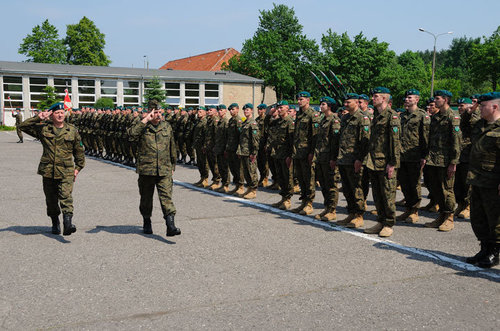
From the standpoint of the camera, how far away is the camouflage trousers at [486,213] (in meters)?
5.16

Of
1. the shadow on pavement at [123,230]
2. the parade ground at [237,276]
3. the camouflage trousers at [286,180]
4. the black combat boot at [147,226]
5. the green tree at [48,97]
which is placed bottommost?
the shadow on pavement at [123,230]

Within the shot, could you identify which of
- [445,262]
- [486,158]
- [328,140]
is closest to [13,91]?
[328,140]

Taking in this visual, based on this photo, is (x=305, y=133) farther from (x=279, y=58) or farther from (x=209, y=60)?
(x=209, y=60)

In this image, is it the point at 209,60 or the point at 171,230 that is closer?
the point at 171,230

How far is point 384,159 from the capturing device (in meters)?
6.81

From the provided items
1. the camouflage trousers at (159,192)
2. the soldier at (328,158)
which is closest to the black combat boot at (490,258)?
the soldier at (328,158)

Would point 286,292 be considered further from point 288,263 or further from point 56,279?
point 56,279

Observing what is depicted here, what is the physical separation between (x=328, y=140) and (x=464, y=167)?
2621 mm

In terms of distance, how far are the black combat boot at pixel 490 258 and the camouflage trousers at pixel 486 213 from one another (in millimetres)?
73

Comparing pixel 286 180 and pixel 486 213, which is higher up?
pixel 486 213

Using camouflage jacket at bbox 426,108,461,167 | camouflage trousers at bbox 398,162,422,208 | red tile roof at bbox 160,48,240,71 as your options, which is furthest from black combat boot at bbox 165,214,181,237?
red tile roof at bbox 160,48,240,71

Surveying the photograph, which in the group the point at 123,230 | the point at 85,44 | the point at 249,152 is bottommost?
the point at 123,230

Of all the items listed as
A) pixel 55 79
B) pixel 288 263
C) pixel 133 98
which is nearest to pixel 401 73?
pixel 133 98

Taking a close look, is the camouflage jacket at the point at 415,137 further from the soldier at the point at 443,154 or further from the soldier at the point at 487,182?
the soldier at the point at 487,182
